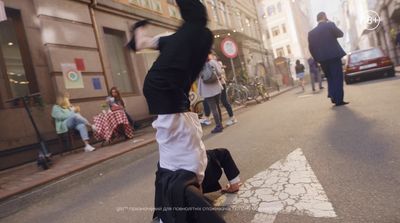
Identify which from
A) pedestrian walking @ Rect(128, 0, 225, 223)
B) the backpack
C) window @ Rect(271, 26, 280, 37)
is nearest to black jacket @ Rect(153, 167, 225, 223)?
pedestrian walking @ Rect(128, 0, 225, 223)

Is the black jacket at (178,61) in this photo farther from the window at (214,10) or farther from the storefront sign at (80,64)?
the window at (214,10)

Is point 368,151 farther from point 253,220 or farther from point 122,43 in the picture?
point 122,43

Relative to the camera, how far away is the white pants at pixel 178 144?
2.52 m

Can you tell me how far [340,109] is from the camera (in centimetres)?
718

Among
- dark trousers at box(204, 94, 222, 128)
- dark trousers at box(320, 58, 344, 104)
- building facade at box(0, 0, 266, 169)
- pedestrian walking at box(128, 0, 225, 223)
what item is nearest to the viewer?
pedestrian walking at box(128, 0, 225, 223)

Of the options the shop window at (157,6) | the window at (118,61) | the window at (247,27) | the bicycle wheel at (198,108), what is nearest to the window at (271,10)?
the window at (247,27)

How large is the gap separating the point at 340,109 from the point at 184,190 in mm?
5643

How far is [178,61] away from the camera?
2.49m

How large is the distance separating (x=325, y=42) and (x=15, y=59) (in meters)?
7.22

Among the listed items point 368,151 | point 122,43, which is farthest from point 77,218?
point 122,43

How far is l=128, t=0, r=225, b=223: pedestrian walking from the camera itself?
2490 millimetres

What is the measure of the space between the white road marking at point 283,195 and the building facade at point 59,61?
4.63 meters

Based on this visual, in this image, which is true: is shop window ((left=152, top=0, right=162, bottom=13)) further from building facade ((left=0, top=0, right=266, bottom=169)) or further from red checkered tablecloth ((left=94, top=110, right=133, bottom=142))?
red checkered tablecloth ((left=94, top=110, right=133, bottom=142))

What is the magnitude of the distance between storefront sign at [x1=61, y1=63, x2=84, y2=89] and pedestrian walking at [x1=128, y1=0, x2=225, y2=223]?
7.78m
